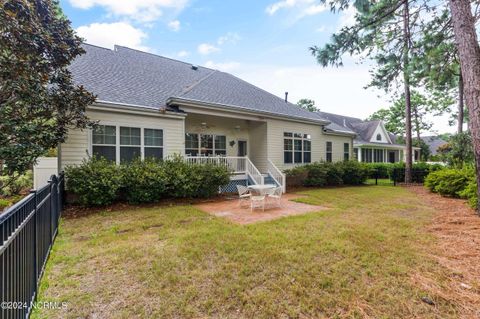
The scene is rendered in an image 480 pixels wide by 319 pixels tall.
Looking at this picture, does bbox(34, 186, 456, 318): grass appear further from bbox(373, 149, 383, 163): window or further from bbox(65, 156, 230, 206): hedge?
bbox(373, 149, 383, 163): window

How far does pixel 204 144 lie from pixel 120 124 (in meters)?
4.71

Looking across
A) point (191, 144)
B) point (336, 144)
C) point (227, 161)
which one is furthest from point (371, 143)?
point (191, 144)

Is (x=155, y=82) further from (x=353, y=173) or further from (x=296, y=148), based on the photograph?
(x=353, y=173)

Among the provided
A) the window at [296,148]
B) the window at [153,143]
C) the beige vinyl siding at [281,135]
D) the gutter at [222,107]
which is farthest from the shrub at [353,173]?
the window at [153,143]

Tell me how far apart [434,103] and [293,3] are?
3089cm

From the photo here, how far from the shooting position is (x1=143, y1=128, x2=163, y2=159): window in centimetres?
1012

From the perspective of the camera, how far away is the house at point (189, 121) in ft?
31.0

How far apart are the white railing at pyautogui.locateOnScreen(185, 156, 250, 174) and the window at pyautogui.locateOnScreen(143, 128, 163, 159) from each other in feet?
4.07

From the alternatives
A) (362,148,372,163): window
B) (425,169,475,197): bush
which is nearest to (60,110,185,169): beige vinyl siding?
(425,169,475,197): bush

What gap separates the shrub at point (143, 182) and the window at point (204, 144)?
402cm

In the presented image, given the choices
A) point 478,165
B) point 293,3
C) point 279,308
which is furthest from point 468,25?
point 279,308

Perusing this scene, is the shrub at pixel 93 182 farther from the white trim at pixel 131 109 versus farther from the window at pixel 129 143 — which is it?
the white trim at pixel 131 109

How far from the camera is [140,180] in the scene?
27.1 ft

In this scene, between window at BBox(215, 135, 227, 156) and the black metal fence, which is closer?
the black metal fence
